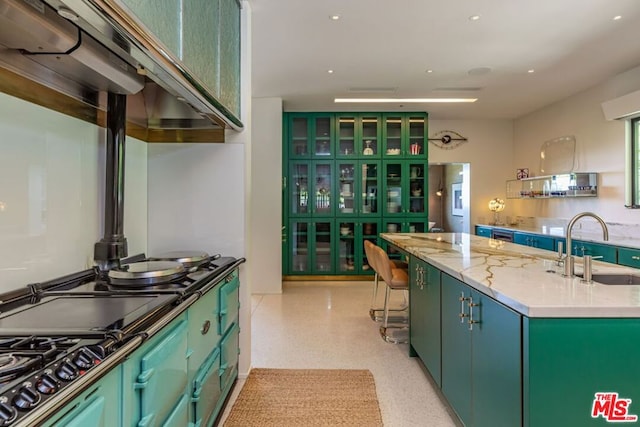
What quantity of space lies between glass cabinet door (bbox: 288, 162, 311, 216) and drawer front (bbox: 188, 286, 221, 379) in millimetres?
4012

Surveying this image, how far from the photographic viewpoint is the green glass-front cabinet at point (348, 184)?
598cm

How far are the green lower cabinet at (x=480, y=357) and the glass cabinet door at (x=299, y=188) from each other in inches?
157

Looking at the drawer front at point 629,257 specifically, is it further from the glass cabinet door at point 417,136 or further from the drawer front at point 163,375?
the drawer front at point 163,375

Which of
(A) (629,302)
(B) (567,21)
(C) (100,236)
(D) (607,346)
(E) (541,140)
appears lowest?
(D) (607,346)

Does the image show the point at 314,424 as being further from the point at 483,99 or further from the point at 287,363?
the point at 483,99

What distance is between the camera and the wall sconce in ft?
21.2

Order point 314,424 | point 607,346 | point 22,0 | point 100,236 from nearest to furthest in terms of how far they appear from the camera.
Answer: point 22,0 < point 607,346 < point 100,236 < point 314,424

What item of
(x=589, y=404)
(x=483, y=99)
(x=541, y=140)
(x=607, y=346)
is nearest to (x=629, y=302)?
(x=607, y=346)

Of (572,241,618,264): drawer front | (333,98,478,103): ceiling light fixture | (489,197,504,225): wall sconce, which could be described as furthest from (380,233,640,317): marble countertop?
(489,197,504,225): wall sconce

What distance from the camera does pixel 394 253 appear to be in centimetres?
609

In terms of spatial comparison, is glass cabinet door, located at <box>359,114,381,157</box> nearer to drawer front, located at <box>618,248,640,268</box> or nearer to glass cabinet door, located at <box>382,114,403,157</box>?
glass cabinet door, located at <box>382,114,403,157</box>

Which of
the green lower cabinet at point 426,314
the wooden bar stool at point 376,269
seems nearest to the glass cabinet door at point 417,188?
the wooden bar stool at point 376,269

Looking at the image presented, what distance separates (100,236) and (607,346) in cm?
226

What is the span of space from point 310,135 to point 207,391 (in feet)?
15.3
